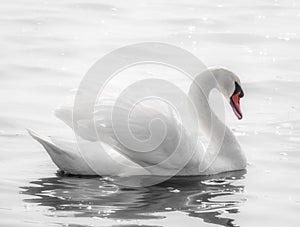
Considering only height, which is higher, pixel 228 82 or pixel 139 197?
pixel 228 82

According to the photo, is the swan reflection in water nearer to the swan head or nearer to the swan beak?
the swan beak

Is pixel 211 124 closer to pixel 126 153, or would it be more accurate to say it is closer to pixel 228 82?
pixel 228 82

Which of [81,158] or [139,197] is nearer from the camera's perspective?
[139,197]

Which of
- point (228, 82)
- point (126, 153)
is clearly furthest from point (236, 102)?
point (126, 153)

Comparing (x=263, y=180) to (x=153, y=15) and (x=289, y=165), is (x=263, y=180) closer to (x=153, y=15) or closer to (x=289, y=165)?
(x=289, y=165)

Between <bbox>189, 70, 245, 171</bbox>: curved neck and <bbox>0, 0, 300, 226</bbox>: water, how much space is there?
282 millimetres

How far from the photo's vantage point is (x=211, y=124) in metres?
10.4

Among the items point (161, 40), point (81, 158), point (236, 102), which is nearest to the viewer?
point (81, 158)

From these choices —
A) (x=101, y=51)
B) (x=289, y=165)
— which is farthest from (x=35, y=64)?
(x=289, y=165)

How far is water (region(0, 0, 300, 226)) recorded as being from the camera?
8367 mm

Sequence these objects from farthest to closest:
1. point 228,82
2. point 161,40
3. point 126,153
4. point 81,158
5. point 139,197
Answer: point 161,40
point 228,82
point 126,153
point 81,158
point 139,197

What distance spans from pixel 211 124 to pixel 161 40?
528 cm

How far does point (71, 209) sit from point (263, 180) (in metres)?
2.11

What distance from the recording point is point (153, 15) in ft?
56.6
